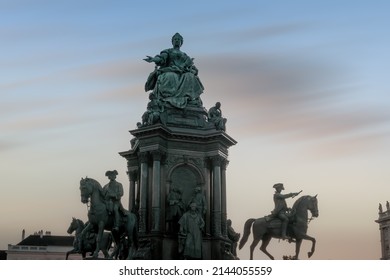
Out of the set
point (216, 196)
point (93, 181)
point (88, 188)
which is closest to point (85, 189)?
point (88, 188)

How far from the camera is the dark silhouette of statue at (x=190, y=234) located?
2703 cm

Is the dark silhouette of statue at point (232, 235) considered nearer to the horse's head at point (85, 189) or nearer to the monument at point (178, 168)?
the monument at point (178, 168)

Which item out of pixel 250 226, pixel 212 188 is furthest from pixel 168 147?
pixel 250 226

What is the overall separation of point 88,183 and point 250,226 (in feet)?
22.0

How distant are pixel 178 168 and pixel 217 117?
2.93 metres

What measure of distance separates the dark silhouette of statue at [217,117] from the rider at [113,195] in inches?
263

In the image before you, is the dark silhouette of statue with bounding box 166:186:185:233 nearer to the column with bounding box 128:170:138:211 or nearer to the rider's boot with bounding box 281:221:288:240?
the column with bounding box 128:170:138:211

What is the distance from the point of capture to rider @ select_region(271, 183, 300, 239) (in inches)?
1025

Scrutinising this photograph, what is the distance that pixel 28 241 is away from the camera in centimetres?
8350

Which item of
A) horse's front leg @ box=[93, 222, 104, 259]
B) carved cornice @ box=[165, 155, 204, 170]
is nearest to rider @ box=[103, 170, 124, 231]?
horse's front leg @ box=[93, 222, 104, 259]

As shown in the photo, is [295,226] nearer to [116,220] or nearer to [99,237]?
[116,220]

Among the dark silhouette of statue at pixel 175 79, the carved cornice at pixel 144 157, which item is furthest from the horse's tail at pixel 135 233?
the dark silhouette of statue at pixel 175 79
